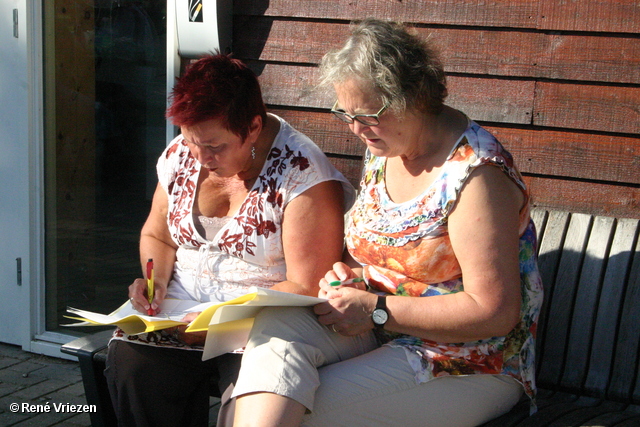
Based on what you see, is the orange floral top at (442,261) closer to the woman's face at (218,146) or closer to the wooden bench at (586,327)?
the wooden bench at (586,327)

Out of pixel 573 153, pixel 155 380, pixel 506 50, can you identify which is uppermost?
pixel 506 50

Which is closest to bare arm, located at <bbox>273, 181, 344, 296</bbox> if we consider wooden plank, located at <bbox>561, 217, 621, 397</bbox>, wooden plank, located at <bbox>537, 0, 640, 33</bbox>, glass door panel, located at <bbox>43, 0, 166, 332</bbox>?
wooden plank, located at <bbox>561, 217, 621, 397</bbox>

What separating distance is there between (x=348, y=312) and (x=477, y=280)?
347 millimetres

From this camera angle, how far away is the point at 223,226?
232cm

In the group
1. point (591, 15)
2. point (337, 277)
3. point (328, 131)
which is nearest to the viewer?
point (337, 277)

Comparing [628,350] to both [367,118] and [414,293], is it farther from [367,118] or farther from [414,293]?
[367,118]

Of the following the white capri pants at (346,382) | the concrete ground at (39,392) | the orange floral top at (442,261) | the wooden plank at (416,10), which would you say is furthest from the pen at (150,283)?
the wooden plank at (416,10)

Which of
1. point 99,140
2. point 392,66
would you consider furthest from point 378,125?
point 99,140

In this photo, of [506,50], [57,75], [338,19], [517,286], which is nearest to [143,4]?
[57,75]

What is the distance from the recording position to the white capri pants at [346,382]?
1.71 metres

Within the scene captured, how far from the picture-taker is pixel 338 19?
2896 mm

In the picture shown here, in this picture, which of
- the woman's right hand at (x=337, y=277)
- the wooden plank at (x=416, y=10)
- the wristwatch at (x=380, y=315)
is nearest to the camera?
the wristwatch at (x=380, y=315)

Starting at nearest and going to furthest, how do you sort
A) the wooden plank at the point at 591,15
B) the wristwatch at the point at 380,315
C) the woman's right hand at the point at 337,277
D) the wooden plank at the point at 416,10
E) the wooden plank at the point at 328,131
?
the wristwatch at the point at 380,315 < the woman's right hand at the point at 337,277 < the wooden plank at the point at 591,15 < the wooden plank at the point at 416,10 < the wooden plank at the point at 328,131

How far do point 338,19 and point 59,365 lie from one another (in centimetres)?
226
